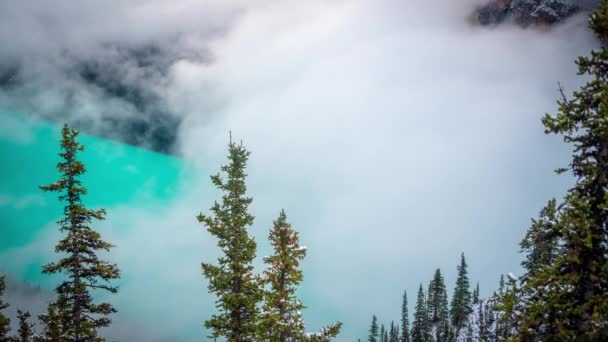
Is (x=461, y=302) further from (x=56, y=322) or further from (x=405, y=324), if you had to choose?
(x=56, y=322)

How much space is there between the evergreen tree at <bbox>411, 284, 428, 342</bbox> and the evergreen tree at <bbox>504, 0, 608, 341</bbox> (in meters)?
81.6

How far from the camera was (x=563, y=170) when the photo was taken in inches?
411

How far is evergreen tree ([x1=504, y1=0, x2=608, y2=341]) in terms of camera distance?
9367mm

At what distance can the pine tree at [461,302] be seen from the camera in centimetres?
8444

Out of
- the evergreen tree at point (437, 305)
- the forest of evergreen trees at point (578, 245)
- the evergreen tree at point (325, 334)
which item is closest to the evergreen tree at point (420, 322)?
the evergreen tree at point (437, 305)

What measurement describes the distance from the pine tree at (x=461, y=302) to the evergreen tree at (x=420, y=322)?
267 inches

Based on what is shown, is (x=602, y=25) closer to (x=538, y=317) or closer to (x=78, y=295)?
(x=538, y=317)

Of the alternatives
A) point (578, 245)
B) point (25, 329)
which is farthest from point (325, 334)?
point (25, 329)

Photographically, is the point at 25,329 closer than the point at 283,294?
No

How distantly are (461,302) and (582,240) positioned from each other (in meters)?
86.4

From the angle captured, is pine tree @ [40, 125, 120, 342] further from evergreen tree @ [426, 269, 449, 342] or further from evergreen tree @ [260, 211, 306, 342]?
evergreen tree @ [426, 269, 449, 342]

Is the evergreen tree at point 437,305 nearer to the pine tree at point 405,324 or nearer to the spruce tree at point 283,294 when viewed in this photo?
the pine tree at point 405,324

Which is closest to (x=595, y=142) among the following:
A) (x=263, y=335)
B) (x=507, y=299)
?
(x=507, y=299)

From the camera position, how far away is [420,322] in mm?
85250
